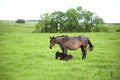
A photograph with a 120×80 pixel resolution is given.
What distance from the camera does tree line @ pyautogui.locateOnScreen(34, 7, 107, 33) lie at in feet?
145

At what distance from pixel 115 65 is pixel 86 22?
3693 centimetres

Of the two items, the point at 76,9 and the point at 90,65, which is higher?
the point at 76,9

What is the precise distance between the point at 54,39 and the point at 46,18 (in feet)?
111

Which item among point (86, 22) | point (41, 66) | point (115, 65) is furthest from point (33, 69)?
point (86, 22)

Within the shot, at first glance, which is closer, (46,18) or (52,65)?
(52,65)

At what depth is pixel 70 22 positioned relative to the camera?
145 ft

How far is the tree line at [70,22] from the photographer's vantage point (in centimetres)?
4419

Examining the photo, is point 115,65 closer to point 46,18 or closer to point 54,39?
point 54,39

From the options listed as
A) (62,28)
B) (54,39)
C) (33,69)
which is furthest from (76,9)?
(33,69)

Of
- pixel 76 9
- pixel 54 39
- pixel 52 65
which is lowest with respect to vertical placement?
pixel 52 65

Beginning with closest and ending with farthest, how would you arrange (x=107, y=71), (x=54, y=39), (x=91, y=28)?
(x=107, y=71) < (x=54, y=39) < (x=91, y=28)

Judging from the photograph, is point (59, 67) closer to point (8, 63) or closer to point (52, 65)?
point (52, 65)

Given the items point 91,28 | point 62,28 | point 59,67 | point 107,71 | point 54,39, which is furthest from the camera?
point 91,28

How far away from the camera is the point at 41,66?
10273 mm
